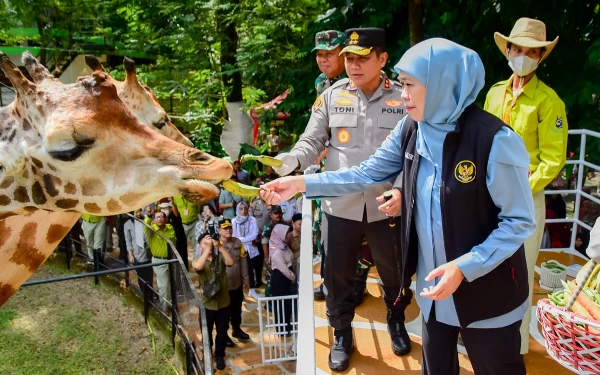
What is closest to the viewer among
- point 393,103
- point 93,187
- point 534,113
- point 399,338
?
point 93,187

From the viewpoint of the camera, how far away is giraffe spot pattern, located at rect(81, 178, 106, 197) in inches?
89.4

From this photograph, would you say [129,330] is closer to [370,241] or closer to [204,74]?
[370,241]

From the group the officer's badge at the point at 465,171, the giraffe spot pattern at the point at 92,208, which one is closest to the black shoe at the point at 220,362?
the giraffe spot pattern at the point at 92,208

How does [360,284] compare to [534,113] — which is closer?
[534,113]

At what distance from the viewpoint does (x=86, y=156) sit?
7.20 ft

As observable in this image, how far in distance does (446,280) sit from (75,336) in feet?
24.1

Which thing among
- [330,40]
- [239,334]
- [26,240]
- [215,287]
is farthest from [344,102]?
[239,334]

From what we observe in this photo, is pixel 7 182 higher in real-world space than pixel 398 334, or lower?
higher

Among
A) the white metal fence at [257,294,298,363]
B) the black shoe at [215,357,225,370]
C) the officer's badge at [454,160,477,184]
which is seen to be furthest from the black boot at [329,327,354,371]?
the black shoe at [215,357,225,370]

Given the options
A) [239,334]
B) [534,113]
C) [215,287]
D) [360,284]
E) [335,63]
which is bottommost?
[239,334]

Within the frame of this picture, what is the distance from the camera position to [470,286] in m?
2.13

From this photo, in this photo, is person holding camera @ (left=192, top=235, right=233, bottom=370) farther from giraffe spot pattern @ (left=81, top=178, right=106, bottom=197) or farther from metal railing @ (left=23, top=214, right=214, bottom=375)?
giraffe spot pattern @ (left=81, top=178, right=106, bottom=197)

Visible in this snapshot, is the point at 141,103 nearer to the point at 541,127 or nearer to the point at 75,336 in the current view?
the point at 541,127

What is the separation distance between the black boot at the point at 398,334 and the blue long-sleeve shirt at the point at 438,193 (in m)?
1.17
